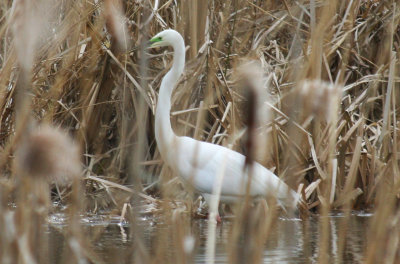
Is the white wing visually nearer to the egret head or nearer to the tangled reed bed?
the tangled reed bed

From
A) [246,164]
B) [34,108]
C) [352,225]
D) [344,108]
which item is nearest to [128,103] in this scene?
[34,108]

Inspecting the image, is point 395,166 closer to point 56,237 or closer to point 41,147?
point 56,237

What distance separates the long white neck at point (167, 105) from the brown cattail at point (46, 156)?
3240mm

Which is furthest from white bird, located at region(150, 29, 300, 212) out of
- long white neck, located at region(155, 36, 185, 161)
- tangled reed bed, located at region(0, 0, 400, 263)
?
tangled reed bed, located at region(0, 0, 400, 263)

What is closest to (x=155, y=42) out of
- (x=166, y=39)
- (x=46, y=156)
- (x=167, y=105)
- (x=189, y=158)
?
(x=166, y=39)

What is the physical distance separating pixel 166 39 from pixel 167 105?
46 cm

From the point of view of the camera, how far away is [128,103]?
5.35 m

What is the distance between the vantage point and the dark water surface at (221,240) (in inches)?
132

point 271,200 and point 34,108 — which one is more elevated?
A: point 34,108

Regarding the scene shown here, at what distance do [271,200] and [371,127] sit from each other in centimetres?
382

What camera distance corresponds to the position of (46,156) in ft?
4.25

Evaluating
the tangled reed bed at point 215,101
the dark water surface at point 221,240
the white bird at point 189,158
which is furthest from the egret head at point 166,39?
the dark water surface at point 221,240

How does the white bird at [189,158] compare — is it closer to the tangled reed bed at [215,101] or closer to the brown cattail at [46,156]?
the tangled reed bed at [215,101]

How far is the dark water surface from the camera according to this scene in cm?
335
